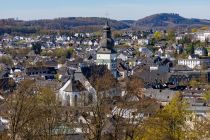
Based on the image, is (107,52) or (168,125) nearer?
(168,125)

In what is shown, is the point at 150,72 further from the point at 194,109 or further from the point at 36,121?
the point at 36,121

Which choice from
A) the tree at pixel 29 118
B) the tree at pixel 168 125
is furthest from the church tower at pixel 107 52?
the tree at pixel 168 125

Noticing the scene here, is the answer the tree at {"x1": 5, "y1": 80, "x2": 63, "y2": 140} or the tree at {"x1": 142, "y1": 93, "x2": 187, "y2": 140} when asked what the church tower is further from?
the tree at {"x1": 142, "y1": 93, "x2": 187, "y2": 140}

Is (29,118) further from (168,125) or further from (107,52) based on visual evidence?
(107,52)

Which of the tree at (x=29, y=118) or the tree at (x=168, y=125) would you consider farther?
the tree at (x=168, y=125)

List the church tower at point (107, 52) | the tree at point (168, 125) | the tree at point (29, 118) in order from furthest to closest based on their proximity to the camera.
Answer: the church tower at point (107, 52) < the tree at point (168, 125) < the tree at point (29, 118)

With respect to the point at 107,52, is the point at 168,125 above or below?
below

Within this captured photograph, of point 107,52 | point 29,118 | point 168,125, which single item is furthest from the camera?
point 107,52

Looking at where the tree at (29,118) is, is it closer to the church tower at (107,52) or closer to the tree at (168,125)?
the tree at (168,125)

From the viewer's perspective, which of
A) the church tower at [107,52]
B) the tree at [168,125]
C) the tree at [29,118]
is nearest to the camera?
the tree at [29,118]

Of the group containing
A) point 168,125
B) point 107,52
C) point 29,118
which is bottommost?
point 168,125

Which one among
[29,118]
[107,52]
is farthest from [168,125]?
[107,52]

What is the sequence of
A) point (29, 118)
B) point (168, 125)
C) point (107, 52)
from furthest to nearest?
point (107, 52) < point (168, 125) < point (29, 118)
